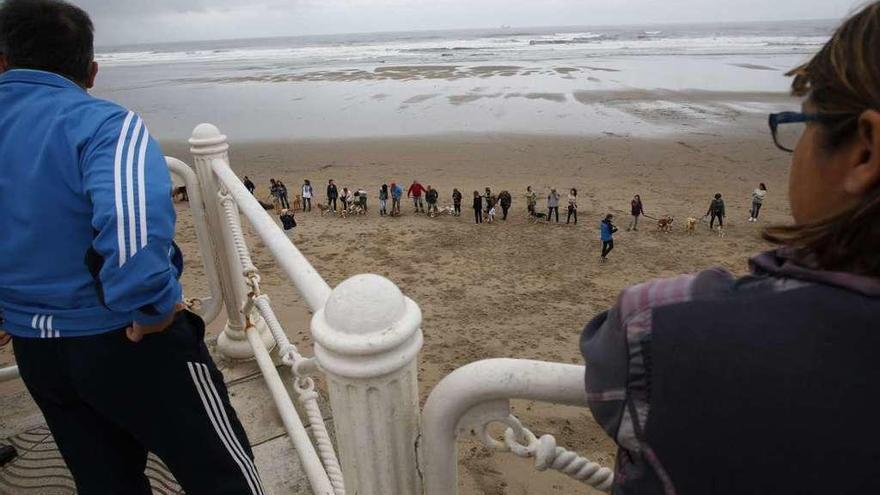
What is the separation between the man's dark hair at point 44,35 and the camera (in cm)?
170

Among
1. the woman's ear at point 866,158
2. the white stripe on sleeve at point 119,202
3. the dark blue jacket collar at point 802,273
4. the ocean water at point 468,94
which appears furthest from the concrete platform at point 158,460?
the ocean water at point 468,94

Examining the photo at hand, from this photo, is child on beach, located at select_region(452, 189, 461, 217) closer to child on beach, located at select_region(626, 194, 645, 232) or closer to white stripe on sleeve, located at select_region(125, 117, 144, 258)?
child on beach, located at select_region(626, 194, 645, 232)

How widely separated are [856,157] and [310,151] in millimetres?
24100

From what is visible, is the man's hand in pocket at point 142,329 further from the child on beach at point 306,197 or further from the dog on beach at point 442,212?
the child on beach at point 306,197

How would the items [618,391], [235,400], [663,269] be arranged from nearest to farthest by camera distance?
[618,391]
[235,400]
[663,269]

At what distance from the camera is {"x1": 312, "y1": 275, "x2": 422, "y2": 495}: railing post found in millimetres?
1100

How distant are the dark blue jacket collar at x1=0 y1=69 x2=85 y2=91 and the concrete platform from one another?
2116 mm

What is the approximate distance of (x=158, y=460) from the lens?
3.13 m

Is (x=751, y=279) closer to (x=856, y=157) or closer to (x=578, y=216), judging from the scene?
(x=856, y=157)

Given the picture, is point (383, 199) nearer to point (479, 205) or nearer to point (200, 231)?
point (479, 205)

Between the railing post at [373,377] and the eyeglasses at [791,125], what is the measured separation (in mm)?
787

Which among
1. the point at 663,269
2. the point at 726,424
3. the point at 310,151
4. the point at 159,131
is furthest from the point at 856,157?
the point at 159,131

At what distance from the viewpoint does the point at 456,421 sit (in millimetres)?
1199

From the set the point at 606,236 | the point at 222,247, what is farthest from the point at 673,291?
the point at 606,236
